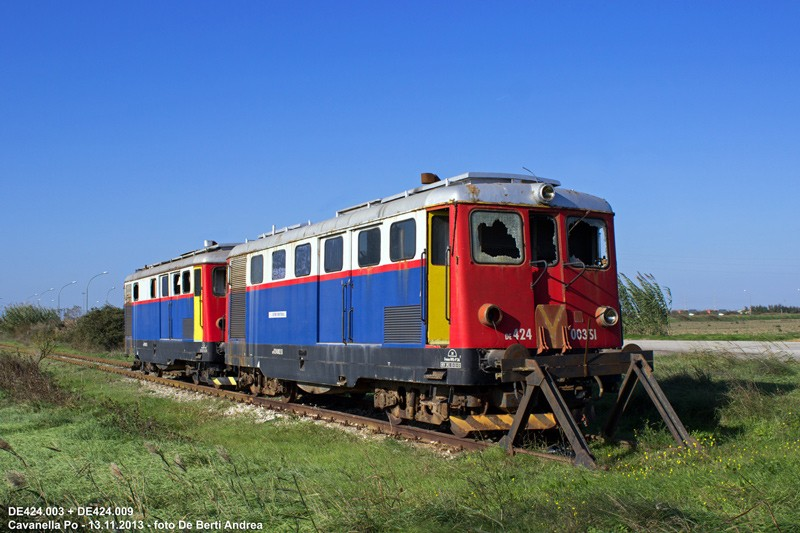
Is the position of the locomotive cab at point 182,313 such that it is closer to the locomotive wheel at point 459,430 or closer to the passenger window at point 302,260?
the passenger window at point 302,260

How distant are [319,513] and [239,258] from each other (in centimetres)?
1206

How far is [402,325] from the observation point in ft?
35.7

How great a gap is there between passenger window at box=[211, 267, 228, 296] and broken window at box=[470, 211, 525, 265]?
36.2 ft

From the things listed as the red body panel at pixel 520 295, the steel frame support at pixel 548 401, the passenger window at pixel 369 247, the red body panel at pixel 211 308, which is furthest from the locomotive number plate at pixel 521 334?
the red body panel at pixel 211 308

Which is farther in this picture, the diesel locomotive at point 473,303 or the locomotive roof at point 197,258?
the locomotive roof at point 197,258

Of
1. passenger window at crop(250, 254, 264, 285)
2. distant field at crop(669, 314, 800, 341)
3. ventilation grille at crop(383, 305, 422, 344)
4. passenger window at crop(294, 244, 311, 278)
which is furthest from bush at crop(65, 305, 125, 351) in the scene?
ventilation grille at crop(383, 305, 422, 344)

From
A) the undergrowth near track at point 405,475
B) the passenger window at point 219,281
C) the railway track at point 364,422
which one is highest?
the passenger window at point 219,281

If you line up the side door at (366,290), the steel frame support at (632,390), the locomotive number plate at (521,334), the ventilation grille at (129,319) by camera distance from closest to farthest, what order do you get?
the steel frame support at (632,390)
the locomotive number plate at (521,334)
the side door at (366,290)
the ventilation grille at (129,319)

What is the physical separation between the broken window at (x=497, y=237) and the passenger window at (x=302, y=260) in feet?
15.2

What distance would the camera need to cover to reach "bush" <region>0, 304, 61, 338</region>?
191 ft

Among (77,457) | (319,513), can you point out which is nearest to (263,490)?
(319,513)

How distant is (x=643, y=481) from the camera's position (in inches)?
280

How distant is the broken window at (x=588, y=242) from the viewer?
35.6ft

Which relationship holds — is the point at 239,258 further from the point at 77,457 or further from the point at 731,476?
the point at 731,476
